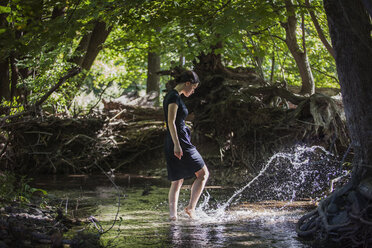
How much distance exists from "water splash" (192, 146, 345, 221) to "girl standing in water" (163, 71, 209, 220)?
1154 millimetres

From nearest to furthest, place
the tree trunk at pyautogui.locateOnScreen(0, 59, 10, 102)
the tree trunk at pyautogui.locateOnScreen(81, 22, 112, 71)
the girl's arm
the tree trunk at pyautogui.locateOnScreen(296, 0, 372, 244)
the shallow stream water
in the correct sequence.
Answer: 1. the tree trunk at pyautogui.locateOnScreen(296, 0, 372, 244)
2. the shallow stream water
3. the girl's arm
4. the tree trunk at pyautogui.locateOnScreen(0, 59, 10, 102)
5. the tree trunk at pyautogui.locateOnScreen(81, 22, 112, 71)

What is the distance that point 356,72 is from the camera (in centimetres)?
453

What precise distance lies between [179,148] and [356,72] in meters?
2.56

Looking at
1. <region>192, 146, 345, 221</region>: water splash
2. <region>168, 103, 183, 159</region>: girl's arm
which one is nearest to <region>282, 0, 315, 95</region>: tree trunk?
<region>192, 146, 345, 221</region>: water splash

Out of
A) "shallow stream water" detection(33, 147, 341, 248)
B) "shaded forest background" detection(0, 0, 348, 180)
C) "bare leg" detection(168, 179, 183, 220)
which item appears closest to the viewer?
"shallow stream water" detection(33, 147, 341, 248)

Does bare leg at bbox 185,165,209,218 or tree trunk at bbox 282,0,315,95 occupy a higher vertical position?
tree trunk at bbox 282,0,315,95

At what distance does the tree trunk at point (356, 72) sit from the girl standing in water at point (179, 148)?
222cm

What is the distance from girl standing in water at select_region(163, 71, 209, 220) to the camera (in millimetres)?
5891

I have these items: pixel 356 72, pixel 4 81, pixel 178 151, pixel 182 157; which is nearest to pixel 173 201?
pixel 182 157

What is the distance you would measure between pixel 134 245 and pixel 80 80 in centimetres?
786

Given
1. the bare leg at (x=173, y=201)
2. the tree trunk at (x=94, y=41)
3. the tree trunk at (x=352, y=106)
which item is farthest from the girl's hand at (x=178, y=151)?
the tree trunk at (x=94, y=41)

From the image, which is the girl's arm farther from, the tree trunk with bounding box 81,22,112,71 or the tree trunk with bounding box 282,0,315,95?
the tree trunk with bounding box 81,22,112,71

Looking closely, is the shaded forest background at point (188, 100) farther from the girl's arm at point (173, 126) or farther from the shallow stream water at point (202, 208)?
the girl's arm at point (173, 126)

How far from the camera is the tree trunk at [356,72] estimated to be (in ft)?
14.7
